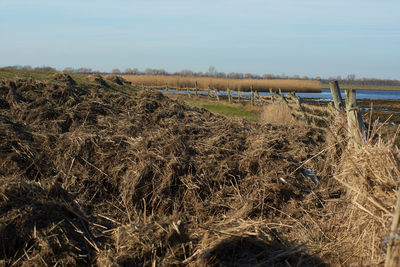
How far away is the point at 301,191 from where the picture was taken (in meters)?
5.94

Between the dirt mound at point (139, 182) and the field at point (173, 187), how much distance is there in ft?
0.06

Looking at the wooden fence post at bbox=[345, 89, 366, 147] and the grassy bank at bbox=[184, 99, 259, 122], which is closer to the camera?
the wooden fence post at bbox=[345, 89, 366, 147]

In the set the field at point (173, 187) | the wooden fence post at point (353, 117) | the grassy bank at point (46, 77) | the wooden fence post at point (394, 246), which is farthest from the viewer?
the grassy bank at point (46, 77)

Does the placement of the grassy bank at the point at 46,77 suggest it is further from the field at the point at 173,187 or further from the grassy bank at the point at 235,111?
the grassy bank at the point at 235,111

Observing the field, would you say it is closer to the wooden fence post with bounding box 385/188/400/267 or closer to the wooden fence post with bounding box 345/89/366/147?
the wooden fence post with bounding box 345/89/366/147

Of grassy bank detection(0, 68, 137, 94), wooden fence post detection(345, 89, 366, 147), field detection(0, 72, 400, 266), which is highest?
grassy bank detection(0, 68, 137, 94)

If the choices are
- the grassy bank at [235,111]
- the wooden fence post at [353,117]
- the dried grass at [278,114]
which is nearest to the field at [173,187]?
the wooden fence post at [353,117]

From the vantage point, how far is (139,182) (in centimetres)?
535

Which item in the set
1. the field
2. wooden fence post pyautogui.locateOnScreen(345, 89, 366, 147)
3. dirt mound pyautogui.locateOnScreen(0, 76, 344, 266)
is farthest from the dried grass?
wooden fence post pyautogui.locateOnScreen(345, 89, 366, 147)

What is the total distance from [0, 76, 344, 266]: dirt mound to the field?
0.06 feet

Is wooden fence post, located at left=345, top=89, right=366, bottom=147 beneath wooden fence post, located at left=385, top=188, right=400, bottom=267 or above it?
above

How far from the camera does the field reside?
3.54 meters

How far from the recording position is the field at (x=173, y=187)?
3541 mm

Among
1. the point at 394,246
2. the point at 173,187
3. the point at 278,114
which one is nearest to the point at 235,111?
the point at 278,114
